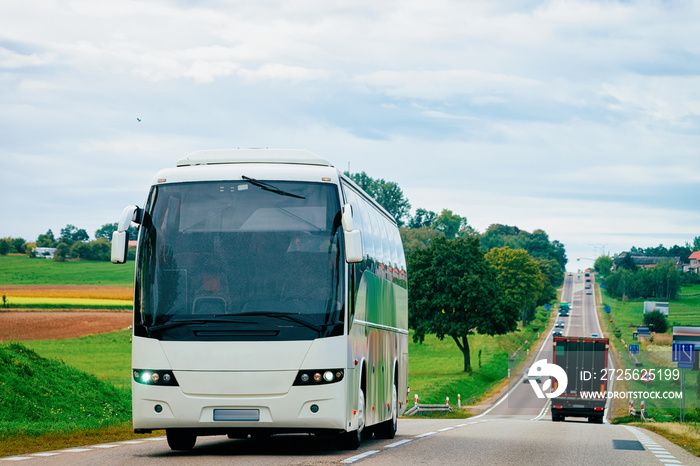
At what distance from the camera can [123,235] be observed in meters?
12.2

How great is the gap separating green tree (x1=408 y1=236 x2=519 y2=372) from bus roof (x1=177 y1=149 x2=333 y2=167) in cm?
6054

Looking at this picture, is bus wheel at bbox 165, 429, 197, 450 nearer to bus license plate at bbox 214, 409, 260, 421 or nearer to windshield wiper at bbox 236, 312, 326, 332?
bus license plate at bbox 214, 409, 260, 421

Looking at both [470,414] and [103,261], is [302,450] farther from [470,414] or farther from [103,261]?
[103,261]

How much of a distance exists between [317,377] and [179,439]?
277 cm

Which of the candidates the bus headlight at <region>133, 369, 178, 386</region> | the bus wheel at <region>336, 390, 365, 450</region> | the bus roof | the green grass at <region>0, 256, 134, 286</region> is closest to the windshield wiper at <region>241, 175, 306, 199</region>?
the bus roof

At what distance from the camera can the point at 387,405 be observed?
17.4 m

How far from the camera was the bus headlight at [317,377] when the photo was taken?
12250mm

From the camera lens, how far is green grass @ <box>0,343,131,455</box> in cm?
2036

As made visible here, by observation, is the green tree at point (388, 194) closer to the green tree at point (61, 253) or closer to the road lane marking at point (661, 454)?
the green tree at point (61, 253)

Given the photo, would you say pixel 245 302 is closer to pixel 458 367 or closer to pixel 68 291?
pixel 68 291

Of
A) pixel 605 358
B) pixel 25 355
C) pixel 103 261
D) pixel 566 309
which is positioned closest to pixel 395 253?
pixel 25 355

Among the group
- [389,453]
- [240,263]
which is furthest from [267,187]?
[389,453]

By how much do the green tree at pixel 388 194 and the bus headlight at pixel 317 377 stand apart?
510 feet

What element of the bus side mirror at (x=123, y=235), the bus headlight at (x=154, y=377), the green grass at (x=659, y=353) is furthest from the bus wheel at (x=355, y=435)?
the green grass at (x=659, y=353)
